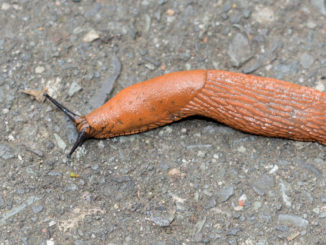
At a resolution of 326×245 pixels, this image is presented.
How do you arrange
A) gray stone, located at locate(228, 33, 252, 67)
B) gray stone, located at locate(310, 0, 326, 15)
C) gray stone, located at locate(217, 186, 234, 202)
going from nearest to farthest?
gray stone, located at locate(217, 186, 234, 202) < gray stone, located at locate(228, 33, 252, 67) < gray stone, located at locate(310, 0, 326, 15)

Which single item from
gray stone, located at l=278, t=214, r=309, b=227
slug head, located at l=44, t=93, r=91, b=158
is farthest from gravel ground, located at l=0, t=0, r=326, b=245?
Answer: slug head, located at l=44, t=93, r=91, b=158

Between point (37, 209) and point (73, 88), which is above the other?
point (73, 88)

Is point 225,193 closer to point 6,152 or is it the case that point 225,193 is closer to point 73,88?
point 73,88

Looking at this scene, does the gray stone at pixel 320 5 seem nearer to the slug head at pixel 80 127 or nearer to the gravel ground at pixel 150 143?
the gravel ground at pixel 150 143

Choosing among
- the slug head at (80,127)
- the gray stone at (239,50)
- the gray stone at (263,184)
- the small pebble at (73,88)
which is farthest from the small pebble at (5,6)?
the gray stone at (263,184)

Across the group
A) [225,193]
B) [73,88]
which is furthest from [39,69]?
[225,193]

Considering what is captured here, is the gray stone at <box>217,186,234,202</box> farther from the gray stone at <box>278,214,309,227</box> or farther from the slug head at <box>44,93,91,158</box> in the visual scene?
the slug head at <box>44,93,91,158</box>

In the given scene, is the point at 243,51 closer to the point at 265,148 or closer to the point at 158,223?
the point at 265,148
